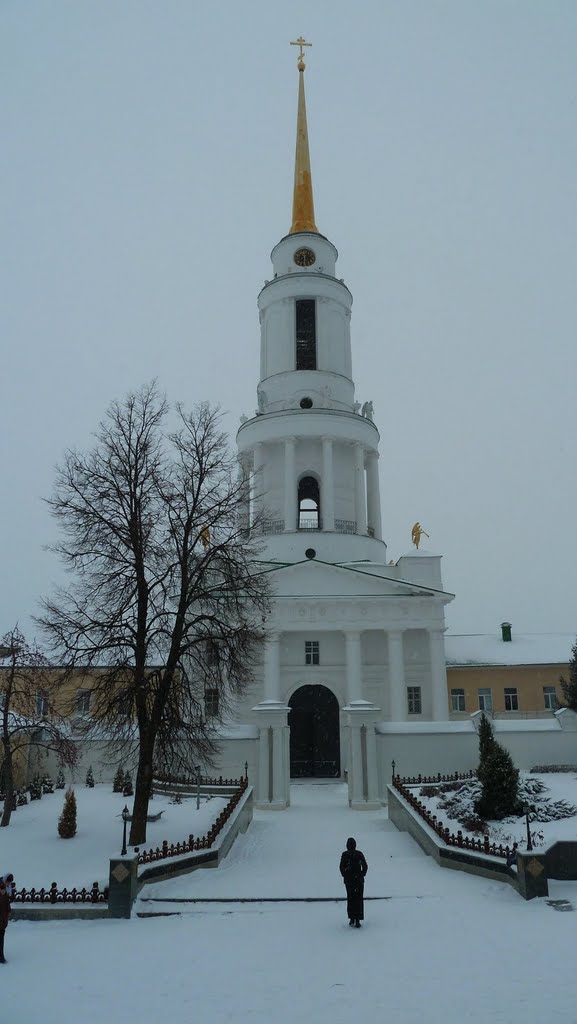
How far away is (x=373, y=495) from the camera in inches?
1702

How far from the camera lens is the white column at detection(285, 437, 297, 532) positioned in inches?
1563

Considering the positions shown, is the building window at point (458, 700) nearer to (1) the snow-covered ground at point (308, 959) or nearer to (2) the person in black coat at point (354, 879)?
(1) the snow-covered ground at point (308, 959)

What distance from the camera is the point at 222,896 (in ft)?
46.0

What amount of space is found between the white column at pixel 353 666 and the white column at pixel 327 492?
675 centimetres

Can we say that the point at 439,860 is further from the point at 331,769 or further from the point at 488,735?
the point at 331,769

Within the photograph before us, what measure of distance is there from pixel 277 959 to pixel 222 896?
12.6ft

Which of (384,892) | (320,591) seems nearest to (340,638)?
(320,591)

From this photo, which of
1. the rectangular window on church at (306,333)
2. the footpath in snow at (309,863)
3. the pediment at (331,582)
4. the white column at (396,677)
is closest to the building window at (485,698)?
the white column at (396,677)

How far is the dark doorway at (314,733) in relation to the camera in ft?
109

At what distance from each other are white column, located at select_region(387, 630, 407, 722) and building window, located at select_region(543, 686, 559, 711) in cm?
991

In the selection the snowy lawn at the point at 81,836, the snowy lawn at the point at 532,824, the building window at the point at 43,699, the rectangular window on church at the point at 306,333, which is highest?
the rectangular window on church at the point at 306,333

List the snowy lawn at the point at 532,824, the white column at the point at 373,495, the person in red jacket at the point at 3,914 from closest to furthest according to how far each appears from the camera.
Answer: the person in red jacket at the point at 3,914
the snowy lawn at the point at 532,824
the white column at the point at 373,495

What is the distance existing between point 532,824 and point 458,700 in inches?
938

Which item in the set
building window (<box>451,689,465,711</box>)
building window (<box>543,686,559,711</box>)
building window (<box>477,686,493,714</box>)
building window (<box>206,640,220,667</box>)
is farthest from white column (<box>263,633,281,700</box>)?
building window (<box>206,640,220,667</box>)
